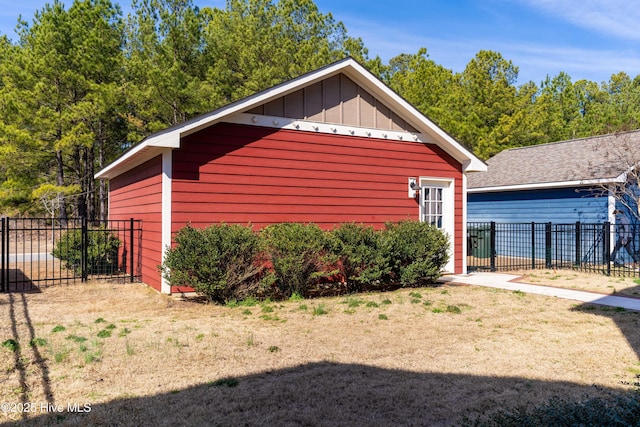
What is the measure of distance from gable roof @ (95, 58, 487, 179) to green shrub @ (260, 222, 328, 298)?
2.34 metres

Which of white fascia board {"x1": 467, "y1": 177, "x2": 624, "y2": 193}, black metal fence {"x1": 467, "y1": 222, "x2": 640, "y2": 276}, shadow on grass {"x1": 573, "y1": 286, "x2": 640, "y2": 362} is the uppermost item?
white fascia board {"x1": 467, "y1": 177, "x2": 624, "y2": 193}

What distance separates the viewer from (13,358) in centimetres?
470

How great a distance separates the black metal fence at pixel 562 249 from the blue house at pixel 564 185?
14 cm

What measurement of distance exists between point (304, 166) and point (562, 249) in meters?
10.4

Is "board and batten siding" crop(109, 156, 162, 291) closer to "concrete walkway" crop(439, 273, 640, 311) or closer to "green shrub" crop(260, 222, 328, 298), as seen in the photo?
"green shrub" crop(260, 222, 328, 298)

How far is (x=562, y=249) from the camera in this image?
15.4 meters

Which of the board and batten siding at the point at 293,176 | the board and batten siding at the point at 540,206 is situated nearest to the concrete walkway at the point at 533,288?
the board and batten siding at the point at 293,176

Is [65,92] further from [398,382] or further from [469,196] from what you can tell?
[398,382]

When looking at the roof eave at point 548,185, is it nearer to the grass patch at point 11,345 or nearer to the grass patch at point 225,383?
the grass patch at point 225,383

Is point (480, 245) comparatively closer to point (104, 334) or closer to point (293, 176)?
point (293, 176)

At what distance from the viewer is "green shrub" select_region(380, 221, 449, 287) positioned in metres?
Answer: 9.48

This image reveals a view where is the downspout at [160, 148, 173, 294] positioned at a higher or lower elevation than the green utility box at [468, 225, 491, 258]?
higher

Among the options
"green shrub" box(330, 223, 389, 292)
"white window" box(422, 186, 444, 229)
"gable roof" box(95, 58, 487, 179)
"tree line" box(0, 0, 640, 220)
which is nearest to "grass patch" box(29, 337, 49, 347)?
"gable roof" box(95, 58, 487, 179)

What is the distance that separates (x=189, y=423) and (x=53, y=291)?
24.0ft
